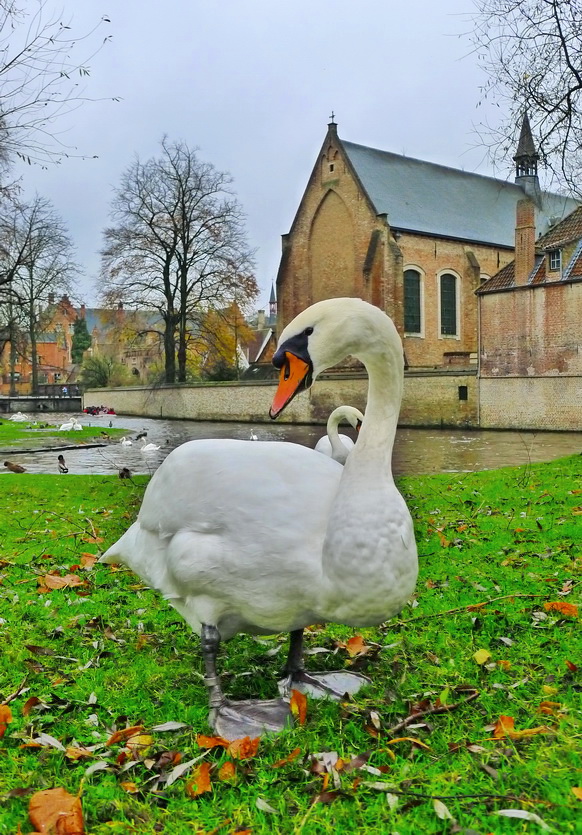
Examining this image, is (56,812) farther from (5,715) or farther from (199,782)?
(5,715)

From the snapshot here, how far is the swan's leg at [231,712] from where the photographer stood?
2.73 metres

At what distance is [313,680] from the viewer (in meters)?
3.17

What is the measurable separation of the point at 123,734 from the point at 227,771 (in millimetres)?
505

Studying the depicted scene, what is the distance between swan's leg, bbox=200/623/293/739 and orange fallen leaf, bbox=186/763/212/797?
0.89 feet

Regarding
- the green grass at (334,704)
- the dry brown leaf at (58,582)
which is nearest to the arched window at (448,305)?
the green grass at (334,704)

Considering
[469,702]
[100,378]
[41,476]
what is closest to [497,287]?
[41,476]

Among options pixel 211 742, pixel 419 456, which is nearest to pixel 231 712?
pixel 211 742

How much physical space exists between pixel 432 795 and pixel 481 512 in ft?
17.0

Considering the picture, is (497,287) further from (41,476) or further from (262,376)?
(41,476)

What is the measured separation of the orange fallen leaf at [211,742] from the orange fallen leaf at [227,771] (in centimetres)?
14

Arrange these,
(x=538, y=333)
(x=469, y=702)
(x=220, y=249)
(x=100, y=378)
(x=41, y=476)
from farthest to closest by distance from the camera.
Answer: (x=100, y=378)
(x=220, y=249)
(x=538, y=333)
(x=41, y=476)
(x=469, y=702)

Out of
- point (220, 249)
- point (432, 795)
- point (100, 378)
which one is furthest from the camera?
point (100, 378)

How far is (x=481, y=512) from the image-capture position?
7.12 metres

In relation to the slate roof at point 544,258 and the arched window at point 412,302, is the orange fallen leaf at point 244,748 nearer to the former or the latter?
the slate roof at point 544,258
